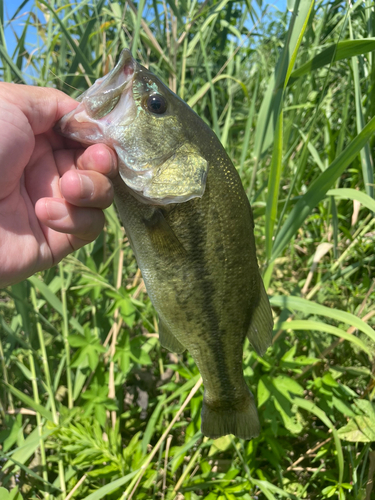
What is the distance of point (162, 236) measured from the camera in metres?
1.16

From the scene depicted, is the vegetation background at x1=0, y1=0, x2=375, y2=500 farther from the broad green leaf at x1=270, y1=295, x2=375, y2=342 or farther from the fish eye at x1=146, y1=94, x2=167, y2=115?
the fish eye at x1=146, y1=94, x2=167, y2=115

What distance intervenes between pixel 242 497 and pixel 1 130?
171 cm

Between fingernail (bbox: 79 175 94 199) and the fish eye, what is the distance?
29 centimetres

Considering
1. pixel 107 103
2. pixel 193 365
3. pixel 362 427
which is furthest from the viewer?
pixel 193 365

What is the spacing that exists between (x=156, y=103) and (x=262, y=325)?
84 cm

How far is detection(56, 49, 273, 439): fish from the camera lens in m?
1.12

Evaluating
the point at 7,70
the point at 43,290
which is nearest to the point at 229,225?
the point at 43,290

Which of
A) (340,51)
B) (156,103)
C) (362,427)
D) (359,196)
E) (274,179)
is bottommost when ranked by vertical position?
(362,427)

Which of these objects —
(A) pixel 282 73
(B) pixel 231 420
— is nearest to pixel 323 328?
(B) pixel 231 420

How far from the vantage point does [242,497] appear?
157cm

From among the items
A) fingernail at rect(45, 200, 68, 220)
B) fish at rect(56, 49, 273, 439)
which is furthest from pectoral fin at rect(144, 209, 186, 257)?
fingernail at rect(45, 200, 68, 220)

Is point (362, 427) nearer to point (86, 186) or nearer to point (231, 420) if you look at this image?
point (231, 420)

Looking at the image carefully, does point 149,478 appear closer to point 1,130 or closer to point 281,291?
point 281,291

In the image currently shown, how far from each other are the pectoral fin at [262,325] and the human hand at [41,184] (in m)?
0.64
